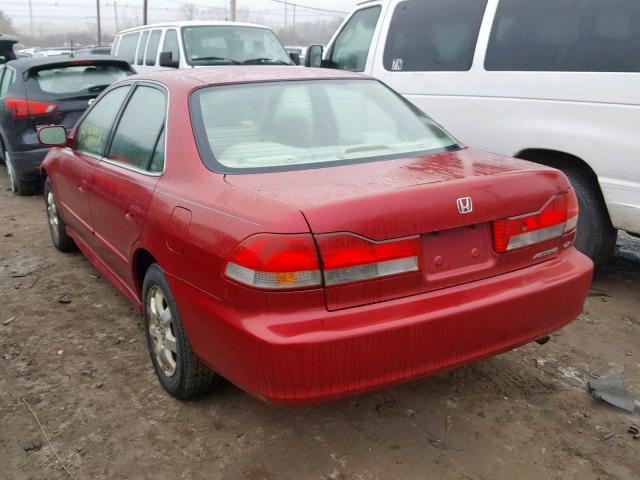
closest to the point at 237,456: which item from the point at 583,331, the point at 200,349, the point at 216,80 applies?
the point at 200,349

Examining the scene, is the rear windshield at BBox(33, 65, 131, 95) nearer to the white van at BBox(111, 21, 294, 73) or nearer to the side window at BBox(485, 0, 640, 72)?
the white van at BBox(111, 21, 294, 73)

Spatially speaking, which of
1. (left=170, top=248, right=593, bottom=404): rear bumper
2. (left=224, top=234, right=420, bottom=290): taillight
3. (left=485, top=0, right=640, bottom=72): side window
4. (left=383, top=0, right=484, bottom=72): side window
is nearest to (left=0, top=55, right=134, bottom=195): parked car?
(left=383, top=0, right=484, bottom=72): side window

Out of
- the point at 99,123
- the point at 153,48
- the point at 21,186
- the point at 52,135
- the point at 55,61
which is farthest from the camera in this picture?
the point at 153,48

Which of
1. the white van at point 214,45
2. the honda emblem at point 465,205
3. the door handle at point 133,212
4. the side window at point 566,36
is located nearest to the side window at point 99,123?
the door handle at point 133,212

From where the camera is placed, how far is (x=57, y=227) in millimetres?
5203

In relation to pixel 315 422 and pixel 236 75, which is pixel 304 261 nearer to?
pixel 315 422

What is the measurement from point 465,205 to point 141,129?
1.86 meters

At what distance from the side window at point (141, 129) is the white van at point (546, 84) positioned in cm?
257

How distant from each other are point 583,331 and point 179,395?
238cm

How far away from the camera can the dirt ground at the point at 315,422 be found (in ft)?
8.55

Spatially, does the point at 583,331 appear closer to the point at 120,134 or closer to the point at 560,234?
the point at 560,234

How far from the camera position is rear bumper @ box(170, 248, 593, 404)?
224 centimetres

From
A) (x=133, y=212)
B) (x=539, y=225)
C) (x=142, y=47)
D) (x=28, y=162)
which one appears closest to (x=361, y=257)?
(x=539, y=225)

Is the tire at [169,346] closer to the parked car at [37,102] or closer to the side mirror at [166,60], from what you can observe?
the parked car at [37,102]
